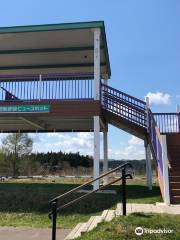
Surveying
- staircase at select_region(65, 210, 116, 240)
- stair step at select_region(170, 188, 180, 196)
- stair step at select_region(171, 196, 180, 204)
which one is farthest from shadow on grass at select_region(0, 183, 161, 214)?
staircase at select_region(65, 210, 116, 240)

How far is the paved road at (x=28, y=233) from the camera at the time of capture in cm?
979

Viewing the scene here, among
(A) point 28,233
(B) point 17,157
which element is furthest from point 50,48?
(B) point 17,157

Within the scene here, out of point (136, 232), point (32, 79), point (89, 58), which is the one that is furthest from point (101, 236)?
point (89, 58)

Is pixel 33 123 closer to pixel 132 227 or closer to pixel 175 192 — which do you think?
pixel 175 192

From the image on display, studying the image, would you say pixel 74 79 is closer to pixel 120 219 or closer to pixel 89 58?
pixel 89 58

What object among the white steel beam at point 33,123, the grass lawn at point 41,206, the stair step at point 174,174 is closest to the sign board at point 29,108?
the white steel beam at point 33,123

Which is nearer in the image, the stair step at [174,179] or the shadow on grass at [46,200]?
the stair step at [174,179]

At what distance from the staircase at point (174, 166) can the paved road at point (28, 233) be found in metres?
3.13

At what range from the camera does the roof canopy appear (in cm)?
1659

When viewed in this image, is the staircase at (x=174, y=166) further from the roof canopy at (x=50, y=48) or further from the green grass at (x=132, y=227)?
the roof canopy at (x=50, y=48)

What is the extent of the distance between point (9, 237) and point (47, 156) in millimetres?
52934

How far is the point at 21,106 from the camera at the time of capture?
54.6 feet

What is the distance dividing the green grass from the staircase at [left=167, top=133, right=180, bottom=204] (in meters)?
3.95

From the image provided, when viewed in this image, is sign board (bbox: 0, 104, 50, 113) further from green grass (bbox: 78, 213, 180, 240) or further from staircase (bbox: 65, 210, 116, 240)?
green grass (bbox: 78, 213, 180, 240)
